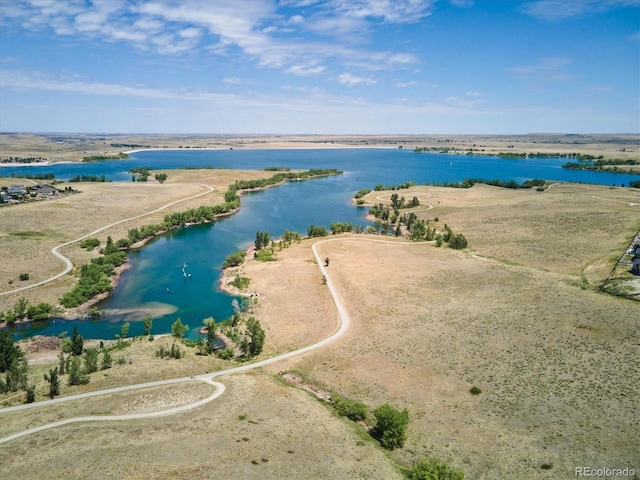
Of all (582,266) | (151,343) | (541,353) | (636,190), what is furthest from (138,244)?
(636,190)

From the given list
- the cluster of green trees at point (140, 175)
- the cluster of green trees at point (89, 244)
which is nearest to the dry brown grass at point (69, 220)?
the cluster of green trees at point (89, 244)

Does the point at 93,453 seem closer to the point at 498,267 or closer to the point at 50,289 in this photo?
the point at 50,289

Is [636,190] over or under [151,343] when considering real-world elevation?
over

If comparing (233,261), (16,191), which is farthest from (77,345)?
(16,191)

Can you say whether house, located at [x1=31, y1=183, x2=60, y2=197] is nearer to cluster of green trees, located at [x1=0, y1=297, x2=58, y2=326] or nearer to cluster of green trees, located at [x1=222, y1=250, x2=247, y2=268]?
cluster of green trees, located at [x1=222, y1=250, x2=247, y2=268]

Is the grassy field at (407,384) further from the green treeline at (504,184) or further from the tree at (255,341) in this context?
the green treeline at (504,184)

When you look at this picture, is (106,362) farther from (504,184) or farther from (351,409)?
(504,184)
